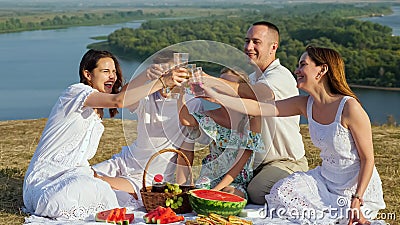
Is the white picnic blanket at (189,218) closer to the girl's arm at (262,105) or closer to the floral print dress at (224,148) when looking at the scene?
the floral print dress at (224,148)

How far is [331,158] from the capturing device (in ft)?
13.0

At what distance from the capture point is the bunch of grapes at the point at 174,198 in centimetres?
409

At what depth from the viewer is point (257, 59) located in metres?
4.61

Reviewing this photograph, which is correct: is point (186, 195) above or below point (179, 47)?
below

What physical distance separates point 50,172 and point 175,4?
125 m

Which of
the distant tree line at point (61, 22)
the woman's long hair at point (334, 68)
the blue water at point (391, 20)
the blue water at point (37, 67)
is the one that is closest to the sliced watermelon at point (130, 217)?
the woman's long hair at point (334, 68)

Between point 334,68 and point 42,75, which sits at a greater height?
point 334,68

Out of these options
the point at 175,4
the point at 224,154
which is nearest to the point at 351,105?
the point at 224,154

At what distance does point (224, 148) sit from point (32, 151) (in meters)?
3.24

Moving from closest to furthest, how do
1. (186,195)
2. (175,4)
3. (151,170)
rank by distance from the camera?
(186,195) → (151,170) → (175,4)

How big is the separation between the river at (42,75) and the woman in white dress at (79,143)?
16453mm

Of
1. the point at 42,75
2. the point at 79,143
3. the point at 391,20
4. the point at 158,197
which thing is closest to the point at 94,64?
the point at 79,143

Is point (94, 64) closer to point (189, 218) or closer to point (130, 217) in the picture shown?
point (130, 217)

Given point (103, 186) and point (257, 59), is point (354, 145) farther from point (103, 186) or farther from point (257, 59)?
point (103, 186)
